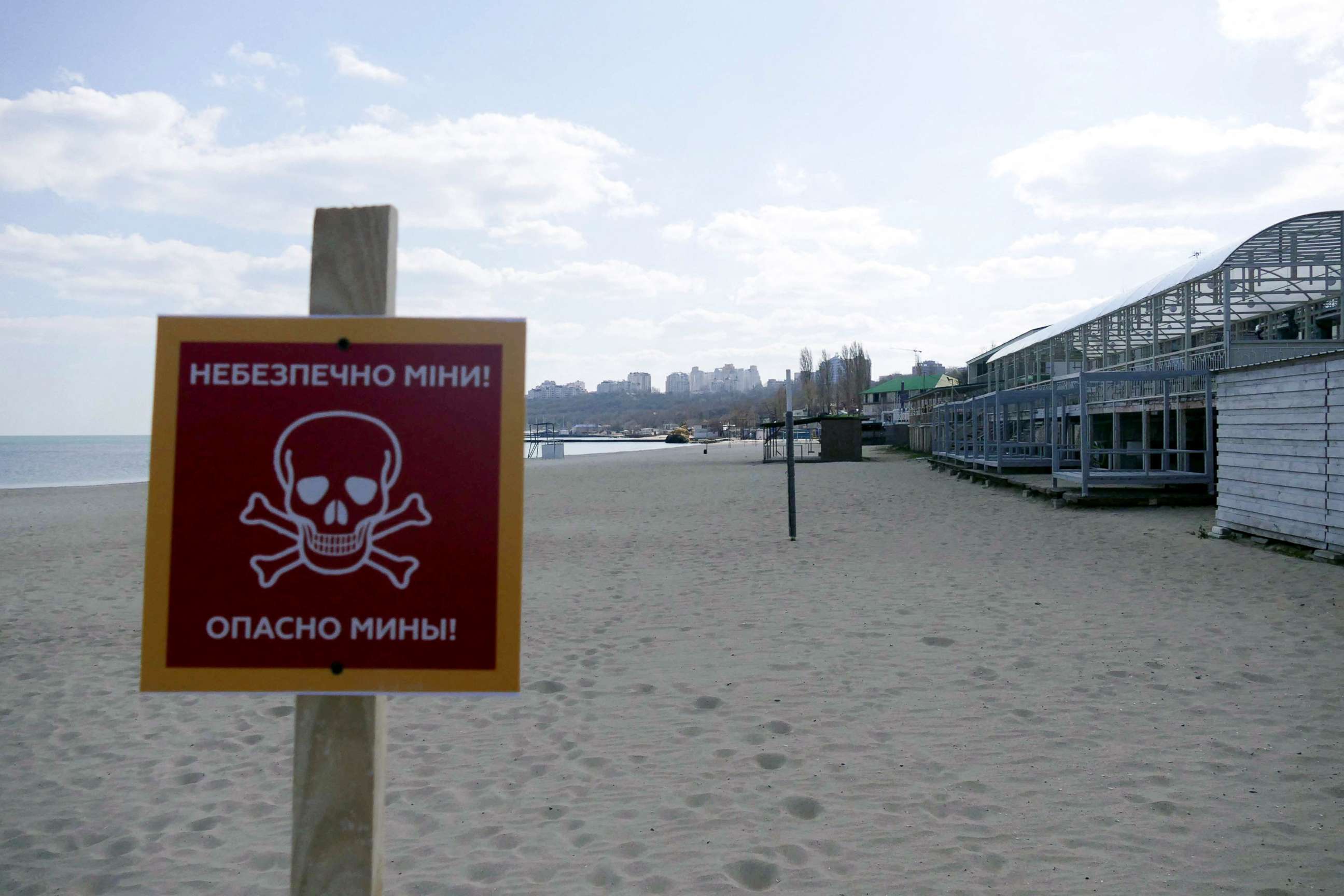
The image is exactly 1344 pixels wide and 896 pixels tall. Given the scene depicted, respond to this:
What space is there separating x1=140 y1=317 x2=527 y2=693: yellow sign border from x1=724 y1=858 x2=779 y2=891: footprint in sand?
5.99ft

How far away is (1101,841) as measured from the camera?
333 centimetres

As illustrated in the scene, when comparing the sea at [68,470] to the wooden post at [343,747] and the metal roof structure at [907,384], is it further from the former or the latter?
the metal roof structure at [907,384]

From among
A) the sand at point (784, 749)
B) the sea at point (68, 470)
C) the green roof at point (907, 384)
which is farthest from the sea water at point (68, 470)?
the green roof at point (907, 384)

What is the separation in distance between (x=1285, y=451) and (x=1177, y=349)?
1628 cm

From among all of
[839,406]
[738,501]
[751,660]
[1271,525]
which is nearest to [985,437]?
[738,501]

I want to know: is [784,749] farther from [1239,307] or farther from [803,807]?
[1239,307]

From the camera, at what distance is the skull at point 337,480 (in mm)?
1646

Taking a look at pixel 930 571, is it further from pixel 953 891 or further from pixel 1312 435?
pixel 953 891

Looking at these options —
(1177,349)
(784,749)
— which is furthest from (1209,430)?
(784,749)

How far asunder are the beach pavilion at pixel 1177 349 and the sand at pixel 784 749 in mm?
7877

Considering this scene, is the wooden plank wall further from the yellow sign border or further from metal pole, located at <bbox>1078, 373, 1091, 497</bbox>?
the yellow sign border

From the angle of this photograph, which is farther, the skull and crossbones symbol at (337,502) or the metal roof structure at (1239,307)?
the metal roof structure at (1239,307)

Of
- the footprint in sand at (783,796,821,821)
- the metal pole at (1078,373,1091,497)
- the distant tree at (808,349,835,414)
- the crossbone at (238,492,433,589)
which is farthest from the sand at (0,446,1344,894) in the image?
the distant tree at (808,349,835,414)

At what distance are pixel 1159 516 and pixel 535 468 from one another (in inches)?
1204
